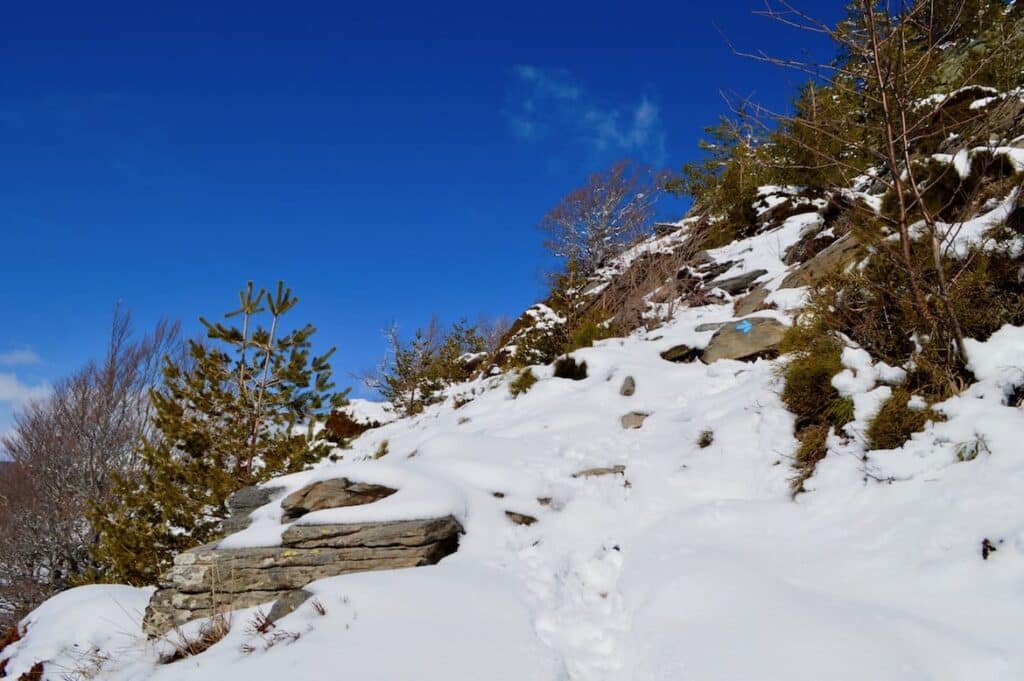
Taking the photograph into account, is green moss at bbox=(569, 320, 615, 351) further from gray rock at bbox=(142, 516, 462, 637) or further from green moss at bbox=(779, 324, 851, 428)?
gray rock at bbox=(142, 516, 462, 637)

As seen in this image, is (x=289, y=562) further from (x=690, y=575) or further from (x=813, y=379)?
(x=813, y=379)

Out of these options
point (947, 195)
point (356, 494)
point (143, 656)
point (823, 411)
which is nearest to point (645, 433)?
point (823, 411)

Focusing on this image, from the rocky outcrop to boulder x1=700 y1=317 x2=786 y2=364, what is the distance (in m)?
4.50

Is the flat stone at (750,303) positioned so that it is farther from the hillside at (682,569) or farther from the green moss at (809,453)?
the green moss at (809,453)

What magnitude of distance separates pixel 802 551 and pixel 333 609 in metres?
2.62

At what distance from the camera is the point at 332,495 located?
4.57 m

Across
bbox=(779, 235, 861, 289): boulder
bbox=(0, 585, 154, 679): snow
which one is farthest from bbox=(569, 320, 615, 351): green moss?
bbox=(0, 585, 154, 679): snow

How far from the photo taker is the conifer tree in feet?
22.5

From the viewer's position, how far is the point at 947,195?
4.24m

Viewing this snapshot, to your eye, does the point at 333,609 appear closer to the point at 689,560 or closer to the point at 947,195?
the point at 689,560

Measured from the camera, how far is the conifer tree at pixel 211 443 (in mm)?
6871

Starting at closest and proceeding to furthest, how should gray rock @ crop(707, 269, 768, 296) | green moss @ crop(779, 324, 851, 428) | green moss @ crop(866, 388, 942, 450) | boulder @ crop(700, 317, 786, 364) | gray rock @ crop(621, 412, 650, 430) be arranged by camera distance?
green moss @ crop(866, 388, 942, 450) < green moss @ crop(779, 324, 851, 428) < gray rock @ crop(621, 412, 650, 430) < boulder @ crop(700, 317, 786, 364) < gray rock @ crop(707, 269, 768, 296)

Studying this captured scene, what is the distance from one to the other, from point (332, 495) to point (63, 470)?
471 inches

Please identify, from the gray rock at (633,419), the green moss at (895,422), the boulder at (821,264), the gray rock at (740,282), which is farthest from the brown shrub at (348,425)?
the green moss at (895,422)
